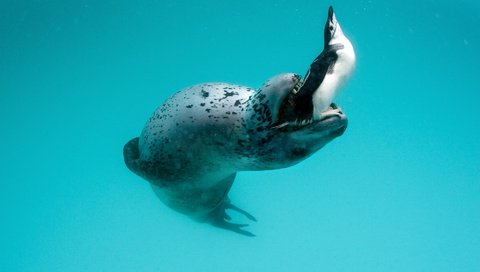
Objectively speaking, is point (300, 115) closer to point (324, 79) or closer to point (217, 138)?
point (324, 79)

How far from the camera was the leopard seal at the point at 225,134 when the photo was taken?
223 cm

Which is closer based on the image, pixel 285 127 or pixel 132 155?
pixel 285 127

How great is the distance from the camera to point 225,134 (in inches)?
103

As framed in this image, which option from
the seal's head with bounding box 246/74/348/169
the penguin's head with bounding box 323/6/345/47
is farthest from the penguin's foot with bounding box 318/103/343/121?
the penguin's head with bounding box 323/6/345/47

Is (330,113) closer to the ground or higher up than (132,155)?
closer to the ground

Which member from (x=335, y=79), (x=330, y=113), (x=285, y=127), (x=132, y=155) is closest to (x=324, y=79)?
(x=335, y=79)

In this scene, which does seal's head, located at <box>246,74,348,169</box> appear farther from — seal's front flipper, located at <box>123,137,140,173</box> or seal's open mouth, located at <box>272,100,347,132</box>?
seal's front flipper, located at <box>123,137,140,173</box>

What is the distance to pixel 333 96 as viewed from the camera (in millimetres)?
2152

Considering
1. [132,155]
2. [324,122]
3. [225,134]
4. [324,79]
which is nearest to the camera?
[324,79]

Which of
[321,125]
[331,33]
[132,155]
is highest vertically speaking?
[331,33]

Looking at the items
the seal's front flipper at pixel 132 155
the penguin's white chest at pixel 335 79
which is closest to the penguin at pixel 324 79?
the penguin's white chest at pixel 335 79

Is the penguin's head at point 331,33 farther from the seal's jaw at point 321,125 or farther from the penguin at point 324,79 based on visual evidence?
the seal's jaw at point 321,125

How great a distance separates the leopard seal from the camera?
2.23 meters

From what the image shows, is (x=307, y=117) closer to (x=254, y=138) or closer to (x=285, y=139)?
(x=285, y=139)
